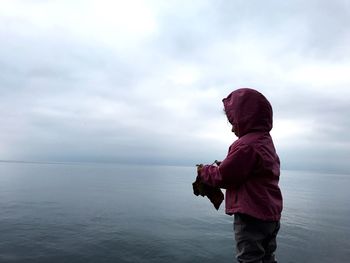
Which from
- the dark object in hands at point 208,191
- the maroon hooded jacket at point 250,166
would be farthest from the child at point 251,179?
the dark object in hands at point 208,191

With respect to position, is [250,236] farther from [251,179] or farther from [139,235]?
[139,235]

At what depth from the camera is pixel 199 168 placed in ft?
14.5

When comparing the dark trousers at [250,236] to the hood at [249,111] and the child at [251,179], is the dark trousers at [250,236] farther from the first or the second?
the hood at [249,111]

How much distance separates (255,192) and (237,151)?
1.89ft

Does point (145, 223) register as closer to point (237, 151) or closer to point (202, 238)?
point (202, 238)

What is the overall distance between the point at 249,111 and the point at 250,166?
77cm

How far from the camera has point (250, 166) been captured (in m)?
4.08

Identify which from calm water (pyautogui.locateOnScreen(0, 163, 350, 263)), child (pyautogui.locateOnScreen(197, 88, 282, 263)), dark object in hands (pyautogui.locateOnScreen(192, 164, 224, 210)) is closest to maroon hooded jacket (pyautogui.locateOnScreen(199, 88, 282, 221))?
child (pyautogui.locateOnScreen(197, 88, 282, 263))

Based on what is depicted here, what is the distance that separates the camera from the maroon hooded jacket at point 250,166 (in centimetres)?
406

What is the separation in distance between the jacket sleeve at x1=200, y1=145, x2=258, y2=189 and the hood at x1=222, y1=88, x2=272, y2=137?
447 millimetres

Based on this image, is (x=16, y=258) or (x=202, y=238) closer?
(x=16, y=258)

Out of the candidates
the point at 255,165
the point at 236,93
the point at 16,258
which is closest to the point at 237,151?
the point at 255,165

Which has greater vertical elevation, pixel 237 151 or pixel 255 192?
pixel 237 151

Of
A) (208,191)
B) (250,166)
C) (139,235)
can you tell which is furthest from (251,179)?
(139,235)
